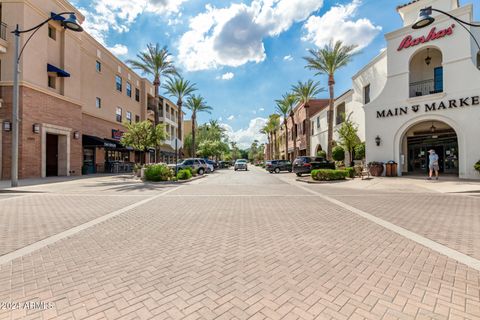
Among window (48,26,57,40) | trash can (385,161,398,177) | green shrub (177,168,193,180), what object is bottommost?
green shrub (177,168,193,180)

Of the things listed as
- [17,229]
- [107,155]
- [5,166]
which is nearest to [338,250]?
[17,229]

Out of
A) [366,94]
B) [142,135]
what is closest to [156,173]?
[142,135]

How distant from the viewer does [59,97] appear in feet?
64.8

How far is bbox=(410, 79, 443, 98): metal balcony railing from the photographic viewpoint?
60.6 ft

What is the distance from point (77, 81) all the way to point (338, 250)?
85.1 feet

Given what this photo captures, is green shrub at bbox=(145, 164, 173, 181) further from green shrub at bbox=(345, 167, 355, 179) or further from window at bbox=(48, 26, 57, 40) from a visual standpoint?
window at bbox=(48, 26, 57, 40)

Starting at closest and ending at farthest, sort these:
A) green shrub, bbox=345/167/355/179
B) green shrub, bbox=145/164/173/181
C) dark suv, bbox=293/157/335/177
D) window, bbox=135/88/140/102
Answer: green shrub, bbox=145/164/173/181 → green shrub, bbox=345/167/355/179 → dark suv, bbox=293/157/335/177 → window, bbox=135/88/140/102

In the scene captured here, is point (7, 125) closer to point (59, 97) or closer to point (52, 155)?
point (59, 97)

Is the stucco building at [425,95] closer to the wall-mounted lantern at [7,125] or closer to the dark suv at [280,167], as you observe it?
the dark suv at [280,167]

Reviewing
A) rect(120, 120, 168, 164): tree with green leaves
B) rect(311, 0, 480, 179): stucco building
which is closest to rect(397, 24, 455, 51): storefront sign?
rect(311, 0, 480, 179): stucco building

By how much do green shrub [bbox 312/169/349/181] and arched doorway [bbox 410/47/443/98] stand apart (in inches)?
329

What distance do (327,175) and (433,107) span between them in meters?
8.43

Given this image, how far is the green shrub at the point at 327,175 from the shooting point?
1733 centimetres

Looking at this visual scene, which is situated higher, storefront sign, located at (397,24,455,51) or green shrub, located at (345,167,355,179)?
storefront sign, located at (397,24,455,51)
